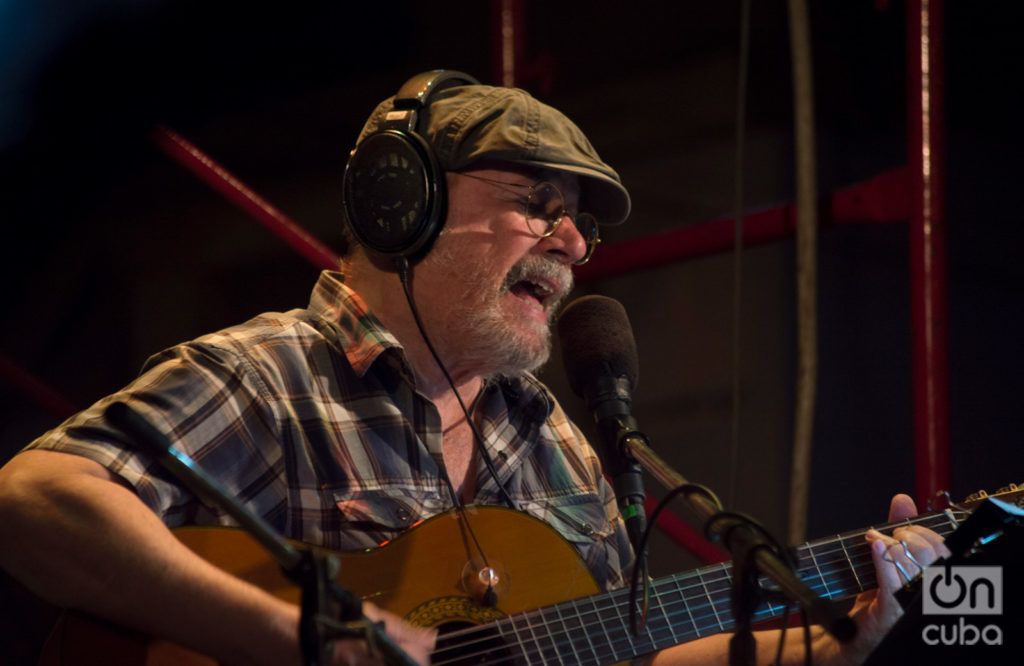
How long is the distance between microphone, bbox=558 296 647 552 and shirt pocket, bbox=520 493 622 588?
14.6 inches

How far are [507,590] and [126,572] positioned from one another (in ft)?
2.01

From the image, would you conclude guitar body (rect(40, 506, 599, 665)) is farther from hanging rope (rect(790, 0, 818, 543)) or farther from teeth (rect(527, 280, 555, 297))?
hanging rope (rect(790, 0, 818, 543))

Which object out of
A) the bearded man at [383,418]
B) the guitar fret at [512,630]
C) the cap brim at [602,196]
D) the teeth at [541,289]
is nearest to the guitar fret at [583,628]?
the guitar fret at [512,630]

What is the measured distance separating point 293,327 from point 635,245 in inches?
52.4

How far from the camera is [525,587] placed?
76.1 inches

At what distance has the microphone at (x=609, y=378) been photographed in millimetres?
1858

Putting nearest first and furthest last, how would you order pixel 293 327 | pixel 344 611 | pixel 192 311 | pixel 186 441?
pixel 344 611
pixel 186 441
pixel 293 327
pixel 192 311

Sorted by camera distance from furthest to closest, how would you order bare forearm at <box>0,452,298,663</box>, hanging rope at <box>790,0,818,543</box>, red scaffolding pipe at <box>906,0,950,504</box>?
1. hanging rope at <box>790,0,818,543</box>
2. red scaffolding pipe at <box>906,0,950,504</box>
3. bare forearm at <box>0,452,298,663</box>

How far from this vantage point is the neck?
2.27m

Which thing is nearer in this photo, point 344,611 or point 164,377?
point 344,611

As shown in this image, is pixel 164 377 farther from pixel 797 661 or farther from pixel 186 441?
pixel 797 661

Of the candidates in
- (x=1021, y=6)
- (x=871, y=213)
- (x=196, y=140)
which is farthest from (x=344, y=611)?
(x=1021, y=6)

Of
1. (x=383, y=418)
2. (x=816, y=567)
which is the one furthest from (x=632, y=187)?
(x=816, y=567)

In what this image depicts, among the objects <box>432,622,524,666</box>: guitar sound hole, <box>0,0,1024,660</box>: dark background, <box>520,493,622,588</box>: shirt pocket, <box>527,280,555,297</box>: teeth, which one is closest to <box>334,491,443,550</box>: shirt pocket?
<box>432,622,524,666</box>: guitar sound hole
